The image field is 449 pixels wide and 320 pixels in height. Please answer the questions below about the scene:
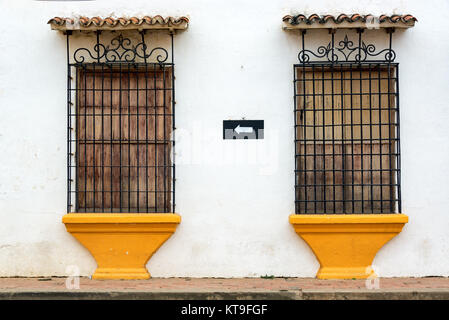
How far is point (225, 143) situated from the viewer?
7.11 m

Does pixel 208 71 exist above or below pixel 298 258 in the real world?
above

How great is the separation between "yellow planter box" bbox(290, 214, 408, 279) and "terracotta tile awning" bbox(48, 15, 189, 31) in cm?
258

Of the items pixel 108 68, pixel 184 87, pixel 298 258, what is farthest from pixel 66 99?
pixel 298 258

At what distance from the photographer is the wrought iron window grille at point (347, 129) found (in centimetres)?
709

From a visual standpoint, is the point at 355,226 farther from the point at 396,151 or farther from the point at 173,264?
the point at 173,264

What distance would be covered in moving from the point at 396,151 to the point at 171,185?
8.75 ft

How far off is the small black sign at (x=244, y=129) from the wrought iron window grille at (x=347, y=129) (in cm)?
46

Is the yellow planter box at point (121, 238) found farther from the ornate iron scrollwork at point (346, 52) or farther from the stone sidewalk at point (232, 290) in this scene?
the ornate iron scrollwork at point (346, 52)

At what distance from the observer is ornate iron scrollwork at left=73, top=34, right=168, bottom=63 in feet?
23.3

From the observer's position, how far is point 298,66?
7090mm

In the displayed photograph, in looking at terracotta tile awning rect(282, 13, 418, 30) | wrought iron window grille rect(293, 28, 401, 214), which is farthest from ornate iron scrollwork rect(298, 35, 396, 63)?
terracotta tile awning rect(282, 13, 418, 30)

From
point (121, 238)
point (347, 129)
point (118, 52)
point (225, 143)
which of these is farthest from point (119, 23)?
point (347, 129)

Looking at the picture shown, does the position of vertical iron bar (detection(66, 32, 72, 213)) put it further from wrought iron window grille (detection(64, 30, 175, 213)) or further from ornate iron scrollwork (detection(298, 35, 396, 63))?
ornate iron scrollwork (detection(298, 35, 396, 63))

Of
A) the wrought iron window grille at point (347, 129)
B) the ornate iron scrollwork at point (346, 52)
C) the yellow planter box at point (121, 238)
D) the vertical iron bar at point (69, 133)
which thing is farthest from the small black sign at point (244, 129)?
the vertical iron bar at point (69, 133)
